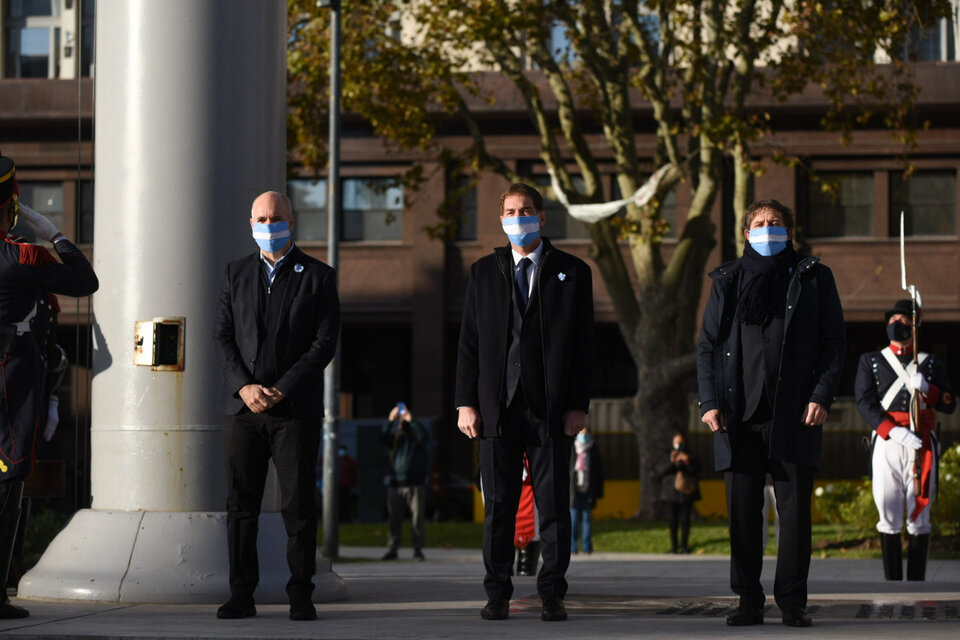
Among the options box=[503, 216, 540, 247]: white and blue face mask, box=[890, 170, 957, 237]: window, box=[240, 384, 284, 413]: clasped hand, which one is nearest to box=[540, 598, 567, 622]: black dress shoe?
box=[240, 384, 284, 413]: clasped hand

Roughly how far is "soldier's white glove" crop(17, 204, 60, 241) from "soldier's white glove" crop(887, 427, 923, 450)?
6.21 m

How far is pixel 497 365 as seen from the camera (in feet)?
25.7

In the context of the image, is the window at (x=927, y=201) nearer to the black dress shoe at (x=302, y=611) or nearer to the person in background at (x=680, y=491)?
the person in background at (x=680, y=491)

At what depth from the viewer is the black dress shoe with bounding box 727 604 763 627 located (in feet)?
24.6

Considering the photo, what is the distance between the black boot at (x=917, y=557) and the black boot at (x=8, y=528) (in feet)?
22.1

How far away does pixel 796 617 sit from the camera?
741 centimetres

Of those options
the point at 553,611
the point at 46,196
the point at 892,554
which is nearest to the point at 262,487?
Result: the point at 553,611

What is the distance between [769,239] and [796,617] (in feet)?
5.77

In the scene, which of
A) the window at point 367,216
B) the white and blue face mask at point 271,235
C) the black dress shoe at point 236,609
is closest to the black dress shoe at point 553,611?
the black dress shoe at point 236,609

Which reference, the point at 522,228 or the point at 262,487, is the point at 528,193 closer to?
the point at 522,228

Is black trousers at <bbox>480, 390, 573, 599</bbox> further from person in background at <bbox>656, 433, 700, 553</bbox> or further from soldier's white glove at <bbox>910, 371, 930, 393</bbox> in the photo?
person in background at <bbox>656, 433, 700, 553</bbox>

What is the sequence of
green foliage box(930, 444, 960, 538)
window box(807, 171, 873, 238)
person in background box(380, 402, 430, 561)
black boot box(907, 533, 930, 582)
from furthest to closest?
window box(807, 171, 873, 238)
person in background box(380, 402, 430, 561)
green foliage box(930, 444, 960, 538)
black boot box(907, 533, 930, 582)

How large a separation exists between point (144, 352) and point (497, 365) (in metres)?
2.25

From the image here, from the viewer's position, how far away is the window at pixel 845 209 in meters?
38.1
